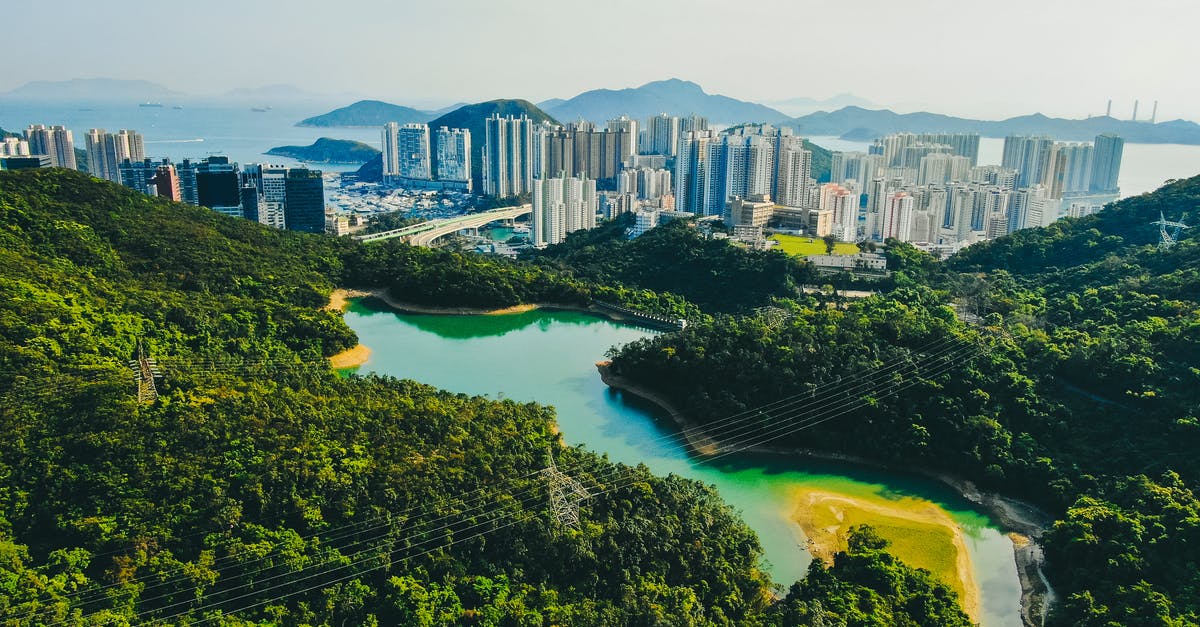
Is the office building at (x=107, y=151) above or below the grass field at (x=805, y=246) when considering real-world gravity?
above

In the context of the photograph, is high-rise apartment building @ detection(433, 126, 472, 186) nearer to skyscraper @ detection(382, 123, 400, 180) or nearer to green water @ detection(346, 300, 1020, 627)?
skyscraper @ detection(382, 123, 400, 180)

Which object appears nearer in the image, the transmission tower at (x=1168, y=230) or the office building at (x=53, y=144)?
the transmission tower at (x=1168, y=230)

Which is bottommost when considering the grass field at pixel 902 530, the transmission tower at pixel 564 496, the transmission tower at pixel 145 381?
the grass field at pixel 902 530

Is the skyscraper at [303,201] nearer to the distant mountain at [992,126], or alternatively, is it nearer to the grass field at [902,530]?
the grass field at [902,530]

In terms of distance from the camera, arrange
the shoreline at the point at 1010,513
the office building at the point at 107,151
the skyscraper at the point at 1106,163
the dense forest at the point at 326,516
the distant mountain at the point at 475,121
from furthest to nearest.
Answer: the distant mountain at the point at 475,121, the skyscraper at the point at 1106,163, the office building at the point at 107,151, the shoreline at the point at 1010,513, the dense forest at the point at 326,516

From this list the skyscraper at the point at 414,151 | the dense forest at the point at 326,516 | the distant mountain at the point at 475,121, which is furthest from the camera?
the distant mountain at the point at 475,121

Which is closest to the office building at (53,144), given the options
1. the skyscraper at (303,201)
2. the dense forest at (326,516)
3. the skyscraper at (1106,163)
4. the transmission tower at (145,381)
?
the skyscraper at (303,201)

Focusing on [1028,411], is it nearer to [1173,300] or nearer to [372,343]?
[1173,300]
